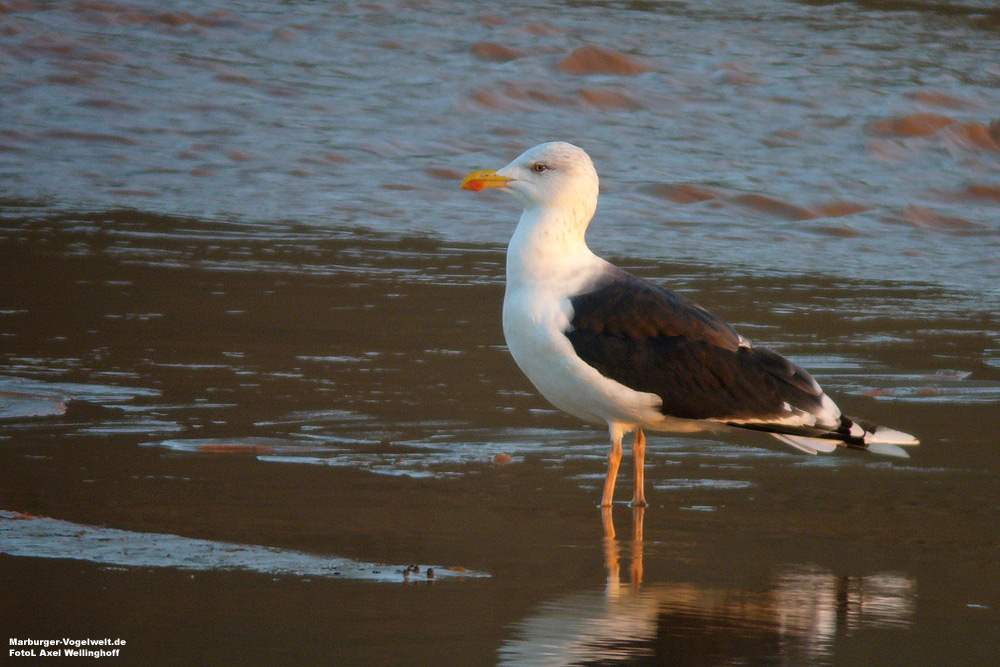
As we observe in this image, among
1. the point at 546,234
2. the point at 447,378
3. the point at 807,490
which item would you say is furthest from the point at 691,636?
the point at 447,378

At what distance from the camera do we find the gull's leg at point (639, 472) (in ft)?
14.9

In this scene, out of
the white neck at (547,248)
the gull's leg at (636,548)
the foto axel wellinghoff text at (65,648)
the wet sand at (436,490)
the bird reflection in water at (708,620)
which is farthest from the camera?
the white neck at (547,248)

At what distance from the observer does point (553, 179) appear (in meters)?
5.00

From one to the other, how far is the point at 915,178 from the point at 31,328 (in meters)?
7.51

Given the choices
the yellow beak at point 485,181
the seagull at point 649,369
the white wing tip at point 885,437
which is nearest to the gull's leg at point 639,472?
the seagull at point 649,369

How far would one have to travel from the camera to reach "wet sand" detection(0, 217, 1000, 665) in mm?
3324

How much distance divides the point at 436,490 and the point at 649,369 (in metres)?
0.76

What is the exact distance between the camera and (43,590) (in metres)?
3.42

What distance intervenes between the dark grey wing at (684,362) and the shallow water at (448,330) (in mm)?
306

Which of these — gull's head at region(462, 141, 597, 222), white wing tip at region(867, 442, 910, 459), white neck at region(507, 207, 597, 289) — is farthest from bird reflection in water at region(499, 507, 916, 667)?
gull's head at region(462, 141, 597, 222)

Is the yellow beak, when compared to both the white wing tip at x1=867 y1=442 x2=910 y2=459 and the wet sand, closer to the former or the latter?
the wet sand

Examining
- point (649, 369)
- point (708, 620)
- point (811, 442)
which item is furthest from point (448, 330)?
point (708, 620)

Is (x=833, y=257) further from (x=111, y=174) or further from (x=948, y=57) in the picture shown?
(x=948, y=57)

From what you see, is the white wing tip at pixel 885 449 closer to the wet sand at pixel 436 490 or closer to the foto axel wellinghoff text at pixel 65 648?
the wet sand at pixel 436 490
